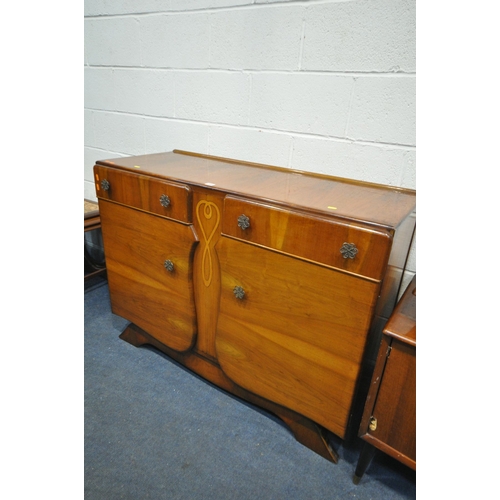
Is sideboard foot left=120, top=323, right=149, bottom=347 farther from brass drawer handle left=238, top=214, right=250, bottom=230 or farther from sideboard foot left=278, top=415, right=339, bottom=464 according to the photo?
brass drawer handle left=238, top=214, right=250, bottom=230

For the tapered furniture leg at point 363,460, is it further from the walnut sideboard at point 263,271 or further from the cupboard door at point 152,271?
the cupboard door at point 152,271

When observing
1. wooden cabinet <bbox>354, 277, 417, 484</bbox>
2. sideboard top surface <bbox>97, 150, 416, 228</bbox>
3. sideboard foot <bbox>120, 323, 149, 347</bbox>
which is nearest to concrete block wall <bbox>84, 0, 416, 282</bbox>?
sideboard top surface <bbox>97, 150, 416, 228</bbox>

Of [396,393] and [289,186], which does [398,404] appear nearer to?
[396,393]

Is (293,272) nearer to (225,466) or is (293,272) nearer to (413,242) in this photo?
(413,242)

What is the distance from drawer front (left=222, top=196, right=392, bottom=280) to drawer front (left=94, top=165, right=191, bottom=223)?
171mm

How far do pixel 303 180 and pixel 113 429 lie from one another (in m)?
1.08

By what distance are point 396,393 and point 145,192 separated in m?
0.97

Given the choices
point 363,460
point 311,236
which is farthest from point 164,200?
point 363,460

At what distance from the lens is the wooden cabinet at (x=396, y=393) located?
874mm

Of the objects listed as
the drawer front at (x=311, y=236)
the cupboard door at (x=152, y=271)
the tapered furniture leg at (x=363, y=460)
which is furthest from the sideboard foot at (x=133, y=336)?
the tapered furniture leg at (x=363, y=460)

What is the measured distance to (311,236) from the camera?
0.90m

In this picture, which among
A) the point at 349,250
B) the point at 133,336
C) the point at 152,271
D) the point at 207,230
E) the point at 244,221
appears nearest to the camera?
the point at 349,250

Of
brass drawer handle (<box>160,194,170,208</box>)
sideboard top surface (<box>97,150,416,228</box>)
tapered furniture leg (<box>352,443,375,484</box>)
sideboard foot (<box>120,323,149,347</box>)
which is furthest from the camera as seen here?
sideboard foot (<box>120,323,149,347</box>)

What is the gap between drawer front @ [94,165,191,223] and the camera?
1.13m
